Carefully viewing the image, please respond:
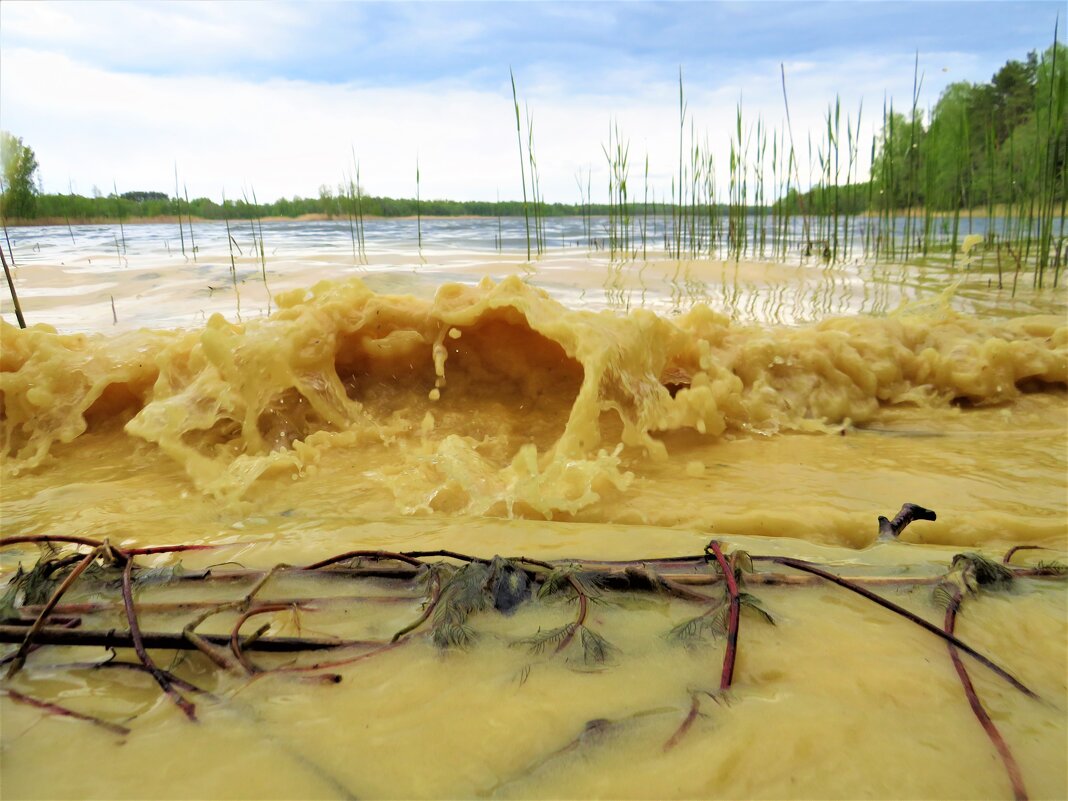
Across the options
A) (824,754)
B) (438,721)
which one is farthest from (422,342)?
(824,754)

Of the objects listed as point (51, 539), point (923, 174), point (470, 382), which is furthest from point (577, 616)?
point (923, 174)

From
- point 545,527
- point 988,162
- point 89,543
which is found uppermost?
point 988,162

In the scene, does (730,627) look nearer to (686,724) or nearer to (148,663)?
(686,724)

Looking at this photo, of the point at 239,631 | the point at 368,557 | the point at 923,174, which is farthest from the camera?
the point at 923,174

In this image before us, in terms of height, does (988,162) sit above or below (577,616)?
above

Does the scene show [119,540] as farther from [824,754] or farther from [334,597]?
[824,754]

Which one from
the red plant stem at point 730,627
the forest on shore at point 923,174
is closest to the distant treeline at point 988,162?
the forest on shore at point 923,174
